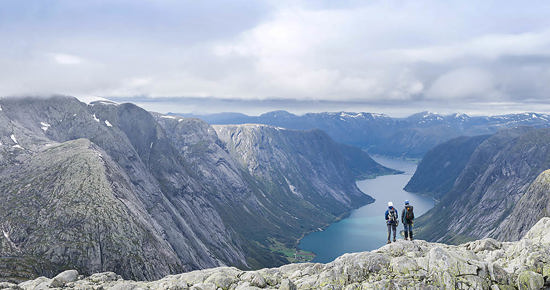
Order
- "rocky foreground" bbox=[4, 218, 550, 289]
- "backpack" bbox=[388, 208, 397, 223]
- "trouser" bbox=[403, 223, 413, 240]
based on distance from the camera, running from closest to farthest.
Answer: "rocky foreground" bbox=[4, 218, 550, 289], "trouser" bbox=[403, 223, 413, 240], "backpack" bbox=[388, 208, 397, 223]

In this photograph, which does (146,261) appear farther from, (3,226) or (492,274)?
(492,274)

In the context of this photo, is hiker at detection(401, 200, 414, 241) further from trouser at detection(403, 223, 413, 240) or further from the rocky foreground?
the rocky foreground

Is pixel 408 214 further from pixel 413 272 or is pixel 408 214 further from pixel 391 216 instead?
pixel 413 272

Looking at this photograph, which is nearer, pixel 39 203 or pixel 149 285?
pixel 149 285

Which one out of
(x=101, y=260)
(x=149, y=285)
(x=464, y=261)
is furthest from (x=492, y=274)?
(x=101, y=260)

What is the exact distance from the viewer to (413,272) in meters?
38.6

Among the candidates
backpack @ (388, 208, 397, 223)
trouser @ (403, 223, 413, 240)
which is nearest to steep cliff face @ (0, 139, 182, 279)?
backpack @ (388, 208, 397, 223)

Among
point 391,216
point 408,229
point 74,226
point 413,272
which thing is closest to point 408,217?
point 391,216

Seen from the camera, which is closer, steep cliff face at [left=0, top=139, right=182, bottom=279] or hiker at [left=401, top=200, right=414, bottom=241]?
hiker at [left=401, top=200, right=414, bottom=241]

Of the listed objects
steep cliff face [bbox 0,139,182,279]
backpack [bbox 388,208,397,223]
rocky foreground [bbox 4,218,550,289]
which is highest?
backpack [bbox 388,208,397,223]

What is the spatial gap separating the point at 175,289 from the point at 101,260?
127542 mm

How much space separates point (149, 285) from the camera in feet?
163

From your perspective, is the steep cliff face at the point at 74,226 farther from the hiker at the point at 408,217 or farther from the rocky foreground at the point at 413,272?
the hiker at the point at 408,217

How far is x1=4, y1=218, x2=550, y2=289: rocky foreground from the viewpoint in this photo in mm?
36200
